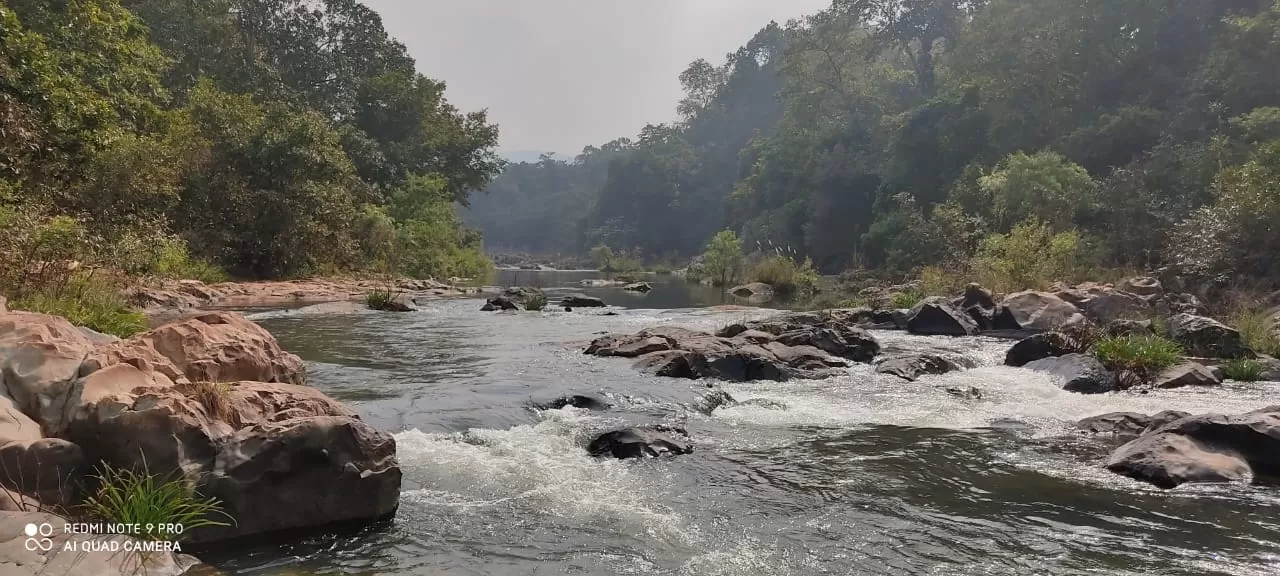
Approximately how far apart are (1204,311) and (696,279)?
92.8ft

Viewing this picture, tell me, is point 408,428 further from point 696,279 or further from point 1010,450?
point 696,279

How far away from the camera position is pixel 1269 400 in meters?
8.58

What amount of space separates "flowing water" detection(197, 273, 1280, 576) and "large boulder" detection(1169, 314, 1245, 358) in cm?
184

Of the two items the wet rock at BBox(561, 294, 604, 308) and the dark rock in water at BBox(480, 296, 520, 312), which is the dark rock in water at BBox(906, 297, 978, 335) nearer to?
the wet rock at BBox(561, 294, 604, 308)

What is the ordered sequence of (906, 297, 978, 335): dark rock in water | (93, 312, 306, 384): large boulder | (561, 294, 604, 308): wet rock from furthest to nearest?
(561, 294, 604, 308): wet rock
(906, 297, 978, 335): dark rock in water
(93, 312, 306, 384): large boulder

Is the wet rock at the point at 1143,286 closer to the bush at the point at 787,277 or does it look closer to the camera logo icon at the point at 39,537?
the bush at the point at 787,277

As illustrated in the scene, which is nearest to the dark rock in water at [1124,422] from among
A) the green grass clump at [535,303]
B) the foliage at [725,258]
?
the green grass clump at [535,303]

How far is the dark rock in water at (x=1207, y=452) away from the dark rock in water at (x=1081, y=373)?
2.89 meters

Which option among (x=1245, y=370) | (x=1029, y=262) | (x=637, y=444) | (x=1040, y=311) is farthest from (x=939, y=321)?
(x=637, y=444)

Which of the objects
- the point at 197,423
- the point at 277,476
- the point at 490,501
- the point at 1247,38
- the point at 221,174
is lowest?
the point at 490,501

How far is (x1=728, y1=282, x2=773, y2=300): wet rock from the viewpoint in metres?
27.6

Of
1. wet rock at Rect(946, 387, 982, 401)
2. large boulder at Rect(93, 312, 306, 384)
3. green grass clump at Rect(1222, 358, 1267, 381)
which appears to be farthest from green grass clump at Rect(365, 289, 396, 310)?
green grass clump at Rect(1222, 358, 1267, 381)

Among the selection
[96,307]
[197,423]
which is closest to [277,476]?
[197,423]

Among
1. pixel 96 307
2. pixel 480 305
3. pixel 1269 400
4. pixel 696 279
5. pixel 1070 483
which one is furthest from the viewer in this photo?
pixel 696 279
